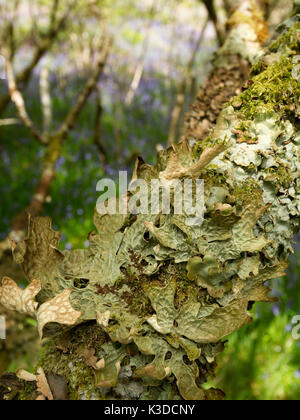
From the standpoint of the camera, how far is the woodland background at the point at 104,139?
2.03 metres

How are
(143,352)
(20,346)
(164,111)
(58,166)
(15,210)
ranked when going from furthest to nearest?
(164,111)
(58,166)
(15,210)
(20,346)
(143,352)

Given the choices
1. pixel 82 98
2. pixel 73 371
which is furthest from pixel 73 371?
pixel 82 98

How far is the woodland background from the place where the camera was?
2.03 metres

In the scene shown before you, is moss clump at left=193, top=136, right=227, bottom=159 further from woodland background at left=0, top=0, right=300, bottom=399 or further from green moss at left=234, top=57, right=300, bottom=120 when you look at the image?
woodland background at left=0, top=0, right=300, bottom=399

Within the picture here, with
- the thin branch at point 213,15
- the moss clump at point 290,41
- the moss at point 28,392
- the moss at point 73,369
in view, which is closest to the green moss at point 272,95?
the moss clump at point 290,41

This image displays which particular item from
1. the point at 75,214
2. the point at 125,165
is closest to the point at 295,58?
the point at 75,214

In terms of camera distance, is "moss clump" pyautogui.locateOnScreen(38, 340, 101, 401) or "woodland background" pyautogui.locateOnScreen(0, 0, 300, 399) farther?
"woodland background" pyautogui.locateOnScreen(0, 0, 300, 399)

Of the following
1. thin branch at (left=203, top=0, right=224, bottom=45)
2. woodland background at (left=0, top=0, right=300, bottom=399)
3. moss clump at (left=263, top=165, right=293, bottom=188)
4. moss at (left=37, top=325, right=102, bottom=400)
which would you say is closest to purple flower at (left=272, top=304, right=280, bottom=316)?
woodland background at (left=0, top=0, right=300, bottom=399)

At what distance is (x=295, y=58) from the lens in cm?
81

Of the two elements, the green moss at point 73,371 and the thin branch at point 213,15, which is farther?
the thin branch at point 213,15

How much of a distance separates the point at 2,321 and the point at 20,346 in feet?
3.79

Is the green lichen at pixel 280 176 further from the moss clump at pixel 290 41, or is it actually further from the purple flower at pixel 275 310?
the purple flower at pixel 275 310

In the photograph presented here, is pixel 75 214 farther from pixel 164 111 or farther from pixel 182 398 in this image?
pixel 164 111

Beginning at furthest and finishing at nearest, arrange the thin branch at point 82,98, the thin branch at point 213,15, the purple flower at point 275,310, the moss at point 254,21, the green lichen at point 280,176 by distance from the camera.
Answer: the thin branch at point 82,98 < the purple flower at point 275,310 < the thin branch at point 213,15 < the moss at point 254,21 < the green lichen at point 280,176
